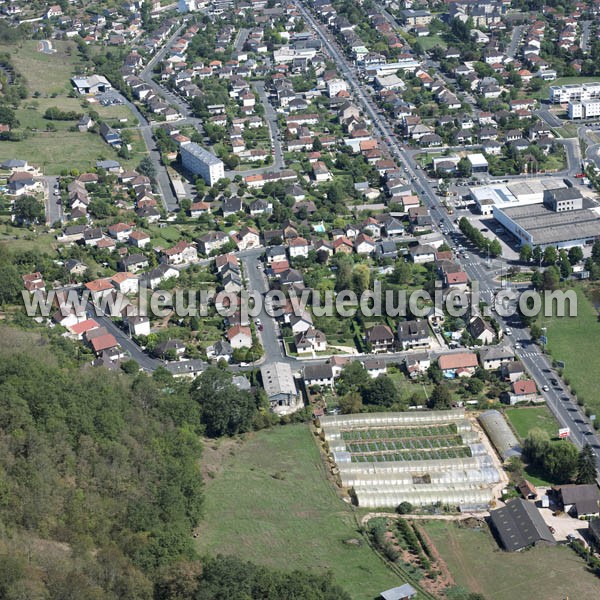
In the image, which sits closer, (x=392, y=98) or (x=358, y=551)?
(x=358, y=551)

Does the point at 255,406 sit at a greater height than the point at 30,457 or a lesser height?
lesser

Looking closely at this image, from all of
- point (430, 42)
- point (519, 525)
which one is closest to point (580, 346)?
point (519, 525)

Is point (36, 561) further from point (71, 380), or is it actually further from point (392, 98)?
point (392, 98)

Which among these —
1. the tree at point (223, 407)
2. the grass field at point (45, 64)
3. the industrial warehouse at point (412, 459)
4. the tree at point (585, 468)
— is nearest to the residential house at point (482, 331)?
the industrial warehouse at point (412, 459)

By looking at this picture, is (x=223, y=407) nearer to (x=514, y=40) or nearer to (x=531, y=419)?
(x=531, y=419)

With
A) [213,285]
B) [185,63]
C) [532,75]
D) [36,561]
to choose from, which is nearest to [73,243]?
[213,285]

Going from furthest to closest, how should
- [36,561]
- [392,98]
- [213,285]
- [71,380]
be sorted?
[392,98] → [213,285] → [71,380] → [36,561]

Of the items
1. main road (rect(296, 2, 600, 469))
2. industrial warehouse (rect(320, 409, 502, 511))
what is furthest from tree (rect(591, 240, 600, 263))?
industrial warehouse (rect(320, 409, 502, 511))

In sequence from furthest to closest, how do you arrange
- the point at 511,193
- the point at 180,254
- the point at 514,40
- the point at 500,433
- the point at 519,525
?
the point at 514,40 → the point at 511,193 → the point at 180,254 → the point at 500,433 → the point at 519,525
